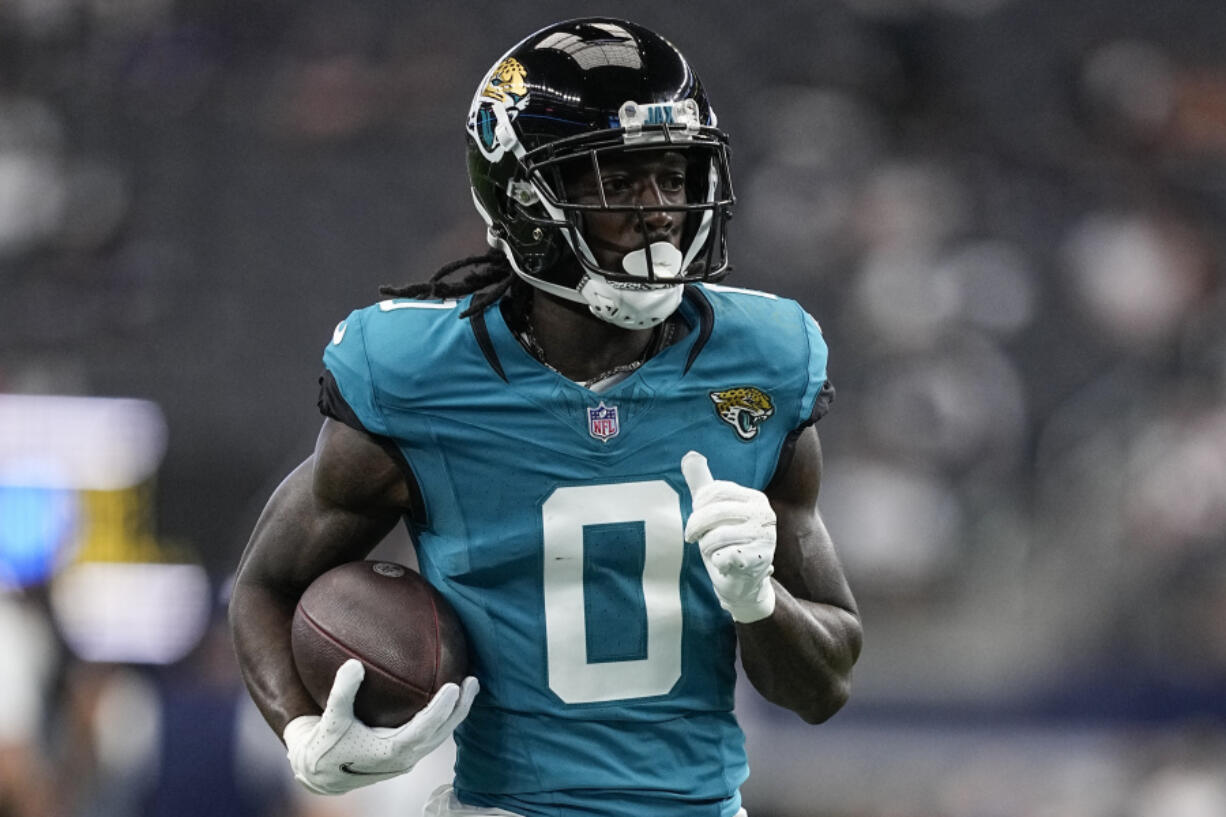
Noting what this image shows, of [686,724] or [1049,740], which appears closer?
[686,724]

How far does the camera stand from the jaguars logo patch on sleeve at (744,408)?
2354 millimetres

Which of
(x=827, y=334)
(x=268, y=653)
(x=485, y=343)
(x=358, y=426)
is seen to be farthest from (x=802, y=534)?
(x=827, y=334)

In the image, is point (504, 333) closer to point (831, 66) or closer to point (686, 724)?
point (686, 724)

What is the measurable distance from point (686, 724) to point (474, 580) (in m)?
0.34

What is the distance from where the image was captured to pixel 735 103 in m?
7.12

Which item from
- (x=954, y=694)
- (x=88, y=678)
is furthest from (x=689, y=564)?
(x=88, y=678)

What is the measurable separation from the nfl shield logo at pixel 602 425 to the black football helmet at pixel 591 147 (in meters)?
0.12

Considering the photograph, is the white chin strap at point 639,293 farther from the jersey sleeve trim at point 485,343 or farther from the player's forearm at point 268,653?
the player's forearm at point 268,653

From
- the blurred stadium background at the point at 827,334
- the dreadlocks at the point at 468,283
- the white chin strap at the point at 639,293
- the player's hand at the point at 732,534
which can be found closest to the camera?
the player's hand at the point at 732,534

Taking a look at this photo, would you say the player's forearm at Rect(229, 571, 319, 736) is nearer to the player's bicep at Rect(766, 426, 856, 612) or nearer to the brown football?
the brown football

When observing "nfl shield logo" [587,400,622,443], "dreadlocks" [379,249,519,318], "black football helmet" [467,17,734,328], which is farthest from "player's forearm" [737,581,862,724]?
"dreadlocks" [379,249,519,318]

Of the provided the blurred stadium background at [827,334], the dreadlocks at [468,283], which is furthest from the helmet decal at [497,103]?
the blurred stadium background at [827,334]

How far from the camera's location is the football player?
2.29m

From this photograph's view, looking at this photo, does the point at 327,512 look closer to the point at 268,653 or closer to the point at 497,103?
the point at 268,653
